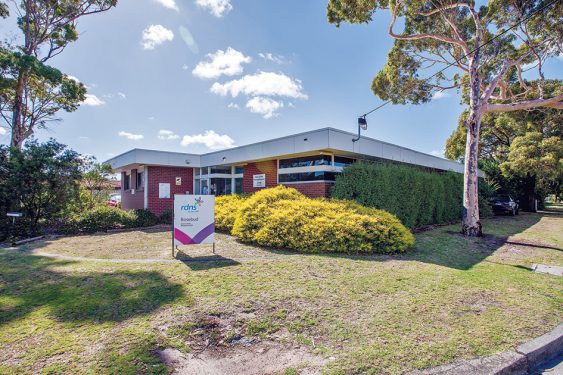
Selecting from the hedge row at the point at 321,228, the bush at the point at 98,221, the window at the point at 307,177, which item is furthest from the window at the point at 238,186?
the hedge row at the point at 321,228

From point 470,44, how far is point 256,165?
10.9m

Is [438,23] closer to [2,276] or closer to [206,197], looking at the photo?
[206,197]

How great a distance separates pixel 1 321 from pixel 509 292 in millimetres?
7191

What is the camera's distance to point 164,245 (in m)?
8.24

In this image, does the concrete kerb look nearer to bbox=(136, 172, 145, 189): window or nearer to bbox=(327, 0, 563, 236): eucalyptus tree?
bbox=(327, 0, 563, 236): eucalyptus tree

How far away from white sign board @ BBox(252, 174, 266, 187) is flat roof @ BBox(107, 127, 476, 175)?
908 millimetres

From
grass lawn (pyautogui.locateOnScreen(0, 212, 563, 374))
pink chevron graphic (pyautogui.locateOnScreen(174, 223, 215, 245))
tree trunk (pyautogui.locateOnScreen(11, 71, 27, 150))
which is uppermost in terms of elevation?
tree trunk (pyautogui.locateOnScreen(11, 71, 27, 150))

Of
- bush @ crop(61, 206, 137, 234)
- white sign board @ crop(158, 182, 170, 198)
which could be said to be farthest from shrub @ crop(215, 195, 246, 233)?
white sign board @ crop(158, 182, 170, 198)

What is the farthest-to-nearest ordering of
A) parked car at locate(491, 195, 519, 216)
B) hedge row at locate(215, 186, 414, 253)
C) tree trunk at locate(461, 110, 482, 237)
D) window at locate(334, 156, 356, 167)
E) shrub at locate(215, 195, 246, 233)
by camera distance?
parked car at locate(491, 195, 519, 216) < window at locate(334, 156, 356, 167) < tree trunk at locate(461, 110, 482, 237) < shrub at locate(215, 195, 246, 233) < hedge row at locate(215, 186, 414, 253)

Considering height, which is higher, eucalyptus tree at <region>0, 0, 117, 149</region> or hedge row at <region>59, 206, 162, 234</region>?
eucalyptus tree at <region>0, 0, 117, 149</region>

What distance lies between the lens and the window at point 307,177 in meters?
10.9

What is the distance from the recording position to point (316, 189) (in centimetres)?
1105

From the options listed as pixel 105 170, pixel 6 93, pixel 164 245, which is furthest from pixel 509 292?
pixel 6 93

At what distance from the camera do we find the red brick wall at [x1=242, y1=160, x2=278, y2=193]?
1311cm
